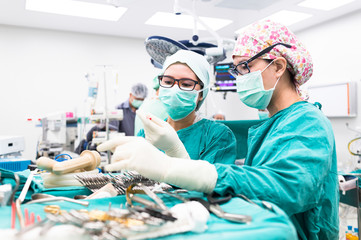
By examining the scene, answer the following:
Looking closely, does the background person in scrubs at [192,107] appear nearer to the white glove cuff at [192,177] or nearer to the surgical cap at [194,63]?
the surgical cap at [194,63]

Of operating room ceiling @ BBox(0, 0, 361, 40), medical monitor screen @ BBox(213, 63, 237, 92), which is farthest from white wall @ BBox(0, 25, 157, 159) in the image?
medical monitor screen @ BBox(213, 63, 237, 92)

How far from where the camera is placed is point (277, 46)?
1.19m

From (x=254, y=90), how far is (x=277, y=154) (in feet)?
1.35

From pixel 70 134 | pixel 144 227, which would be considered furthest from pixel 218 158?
pixel 70 134

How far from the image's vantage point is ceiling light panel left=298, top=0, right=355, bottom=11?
14.6ft

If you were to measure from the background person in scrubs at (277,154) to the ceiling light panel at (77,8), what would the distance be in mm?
4070

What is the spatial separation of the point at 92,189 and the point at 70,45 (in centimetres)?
589

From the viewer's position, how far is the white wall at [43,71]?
18.8 ft

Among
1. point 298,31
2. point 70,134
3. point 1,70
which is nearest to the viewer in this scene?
point 70,134

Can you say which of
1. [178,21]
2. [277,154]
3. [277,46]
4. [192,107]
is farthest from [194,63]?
[178,21]

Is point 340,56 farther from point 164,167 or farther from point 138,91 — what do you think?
point 164,167

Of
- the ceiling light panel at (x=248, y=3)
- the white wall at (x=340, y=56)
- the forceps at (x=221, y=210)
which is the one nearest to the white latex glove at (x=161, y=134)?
the forceps at (x=221, y=210)

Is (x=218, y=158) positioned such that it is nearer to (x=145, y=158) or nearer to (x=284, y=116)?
(x=284, y=116)

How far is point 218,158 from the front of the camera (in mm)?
1353
